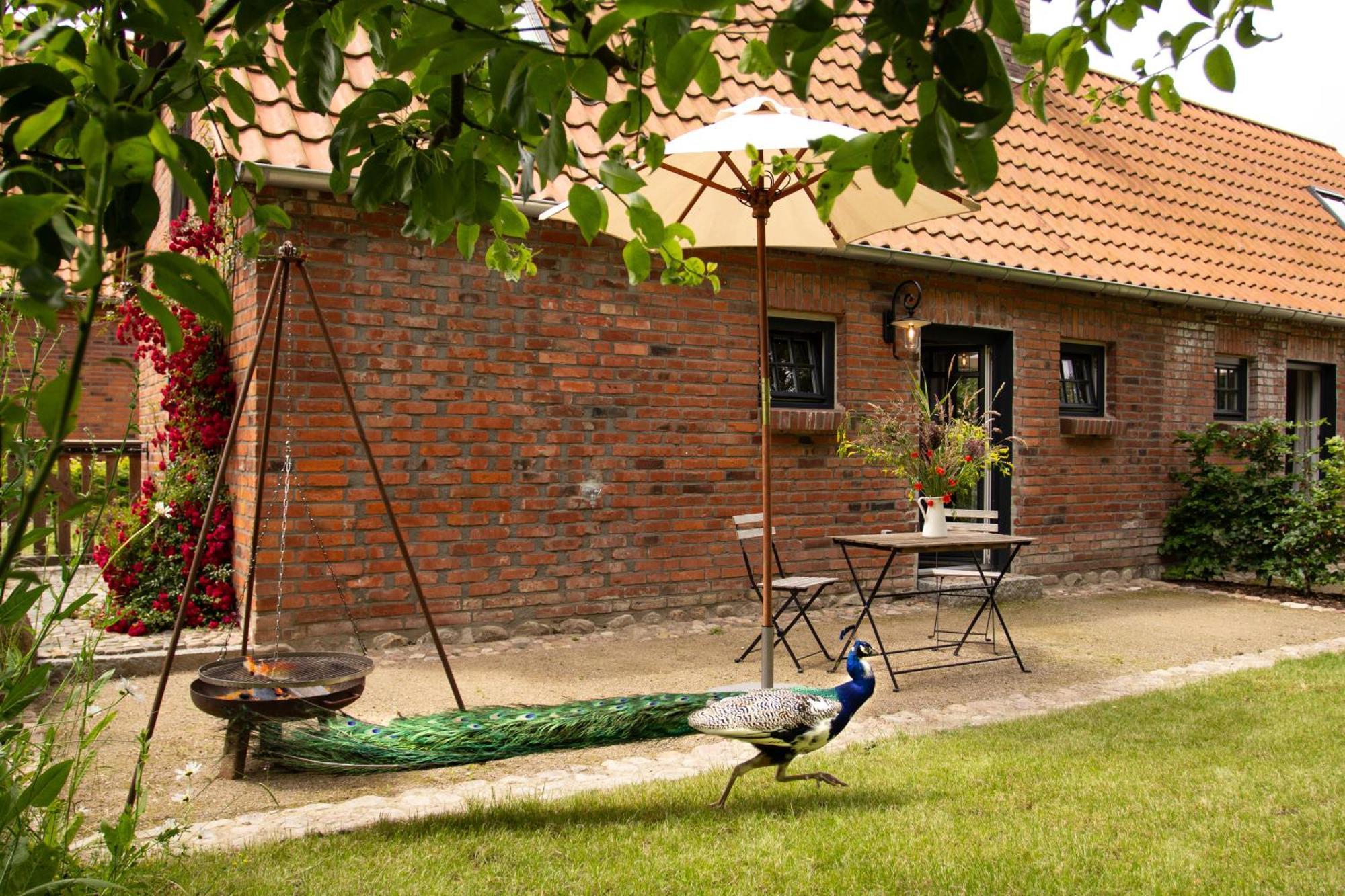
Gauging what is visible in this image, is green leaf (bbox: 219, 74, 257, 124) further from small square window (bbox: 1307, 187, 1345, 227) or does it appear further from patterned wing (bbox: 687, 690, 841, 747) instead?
small square window (bbox: 1307, 187, 1345, 227)

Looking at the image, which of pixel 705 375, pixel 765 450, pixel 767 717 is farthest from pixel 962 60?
pixel 705 375

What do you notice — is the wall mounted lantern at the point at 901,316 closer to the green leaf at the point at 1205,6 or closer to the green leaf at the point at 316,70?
the green leaf at the point at 1205,6

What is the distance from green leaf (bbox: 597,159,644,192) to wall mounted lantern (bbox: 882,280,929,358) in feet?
24.5

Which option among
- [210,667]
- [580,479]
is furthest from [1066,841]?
[580,479]

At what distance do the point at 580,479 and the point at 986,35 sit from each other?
6.26 m

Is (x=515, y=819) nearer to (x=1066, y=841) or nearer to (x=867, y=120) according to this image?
(x=1066, y=841)

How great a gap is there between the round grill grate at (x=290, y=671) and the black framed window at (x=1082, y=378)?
802cm

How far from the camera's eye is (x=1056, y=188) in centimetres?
1100

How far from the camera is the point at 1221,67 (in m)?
2.28

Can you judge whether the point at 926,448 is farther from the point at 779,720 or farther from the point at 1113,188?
the point at 1113,188

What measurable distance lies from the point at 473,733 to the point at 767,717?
108cm

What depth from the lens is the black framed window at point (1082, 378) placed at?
10.5 metres

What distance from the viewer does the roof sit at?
27.6 ft

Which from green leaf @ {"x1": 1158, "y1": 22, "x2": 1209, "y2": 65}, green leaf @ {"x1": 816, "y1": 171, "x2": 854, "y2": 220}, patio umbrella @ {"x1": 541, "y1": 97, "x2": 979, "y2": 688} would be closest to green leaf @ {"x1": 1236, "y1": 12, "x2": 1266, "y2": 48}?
green leaf @ {"x1": 1158, "y1": 22, "x2": 1209, "y2": 65}
